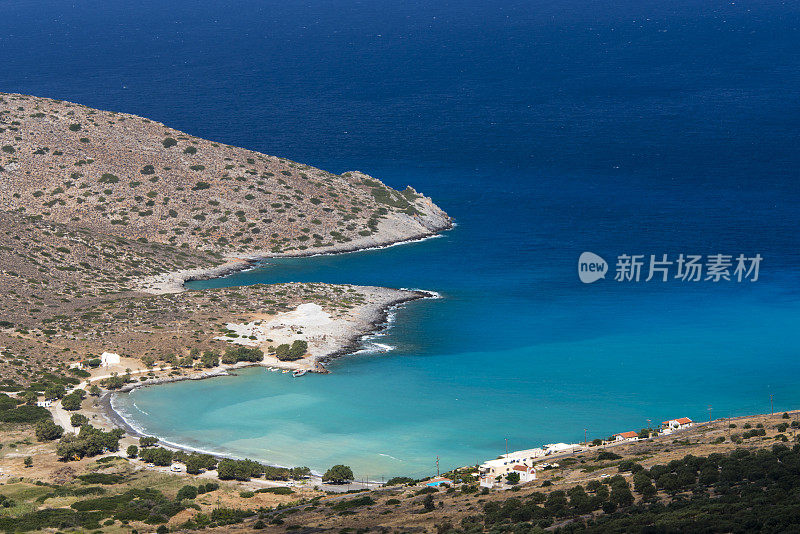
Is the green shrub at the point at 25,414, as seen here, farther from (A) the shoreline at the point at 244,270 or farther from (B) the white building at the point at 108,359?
(B) the white building at the point at 108,359

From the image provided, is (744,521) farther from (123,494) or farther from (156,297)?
(156,297)

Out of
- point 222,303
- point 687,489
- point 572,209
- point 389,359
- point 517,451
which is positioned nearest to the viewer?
point 687,489

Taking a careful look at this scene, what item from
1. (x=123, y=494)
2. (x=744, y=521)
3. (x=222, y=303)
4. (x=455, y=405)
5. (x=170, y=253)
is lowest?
(x=744, y=521)

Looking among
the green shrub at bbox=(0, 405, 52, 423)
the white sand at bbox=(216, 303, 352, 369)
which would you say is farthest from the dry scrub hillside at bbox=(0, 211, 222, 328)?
the green shrub at bbox=(0, 405, 52, 423)

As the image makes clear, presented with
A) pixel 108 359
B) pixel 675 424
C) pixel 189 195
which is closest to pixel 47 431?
pixel 108 359

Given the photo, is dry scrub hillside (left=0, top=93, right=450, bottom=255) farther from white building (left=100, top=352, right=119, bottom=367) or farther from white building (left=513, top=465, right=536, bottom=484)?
white building (left=513, top=465, right=536, bottom=484)

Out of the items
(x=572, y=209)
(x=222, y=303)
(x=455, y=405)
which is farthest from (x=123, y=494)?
(x=572, y=209)

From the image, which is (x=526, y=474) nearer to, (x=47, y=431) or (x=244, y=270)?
(x=47, y=431)

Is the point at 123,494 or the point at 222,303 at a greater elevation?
the point at 222,303
